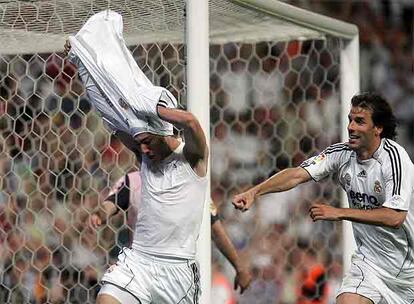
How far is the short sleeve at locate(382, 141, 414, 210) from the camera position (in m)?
5.47

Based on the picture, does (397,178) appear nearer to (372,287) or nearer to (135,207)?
(372,287)

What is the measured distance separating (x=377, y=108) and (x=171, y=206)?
3.59 feet

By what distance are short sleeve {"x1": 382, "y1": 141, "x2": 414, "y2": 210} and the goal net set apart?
111 cm

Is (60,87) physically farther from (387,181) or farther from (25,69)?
(387,181)

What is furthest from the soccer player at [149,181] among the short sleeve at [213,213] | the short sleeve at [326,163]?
the short sleeve at [213,213]

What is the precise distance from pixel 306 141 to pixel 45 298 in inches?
82.5

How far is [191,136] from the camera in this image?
5.16 metres

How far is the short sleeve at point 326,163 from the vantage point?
5844 millimetres

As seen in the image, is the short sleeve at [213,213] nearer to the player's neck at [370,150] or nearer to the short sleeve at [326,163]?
the short sleeve at [326,163]

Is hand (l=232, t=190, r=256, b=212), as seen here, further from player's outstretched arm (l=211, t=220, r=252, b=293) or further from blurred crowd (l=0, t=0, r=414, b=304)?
blurred crowd (l=0, t=0, r=414, b=304)

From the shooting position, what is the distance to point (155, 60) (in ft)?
21.1

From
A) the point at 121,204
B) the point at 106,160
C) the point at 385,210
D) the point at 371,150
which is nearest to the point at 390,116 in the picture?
the point at 371,150

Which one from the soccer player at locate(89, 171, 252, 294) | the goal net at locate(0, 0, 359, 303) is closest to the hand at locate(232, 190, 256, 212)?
the goal net at locate(0, 0, 359, 303)

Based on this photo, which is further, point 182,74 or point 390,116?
point 182,74
